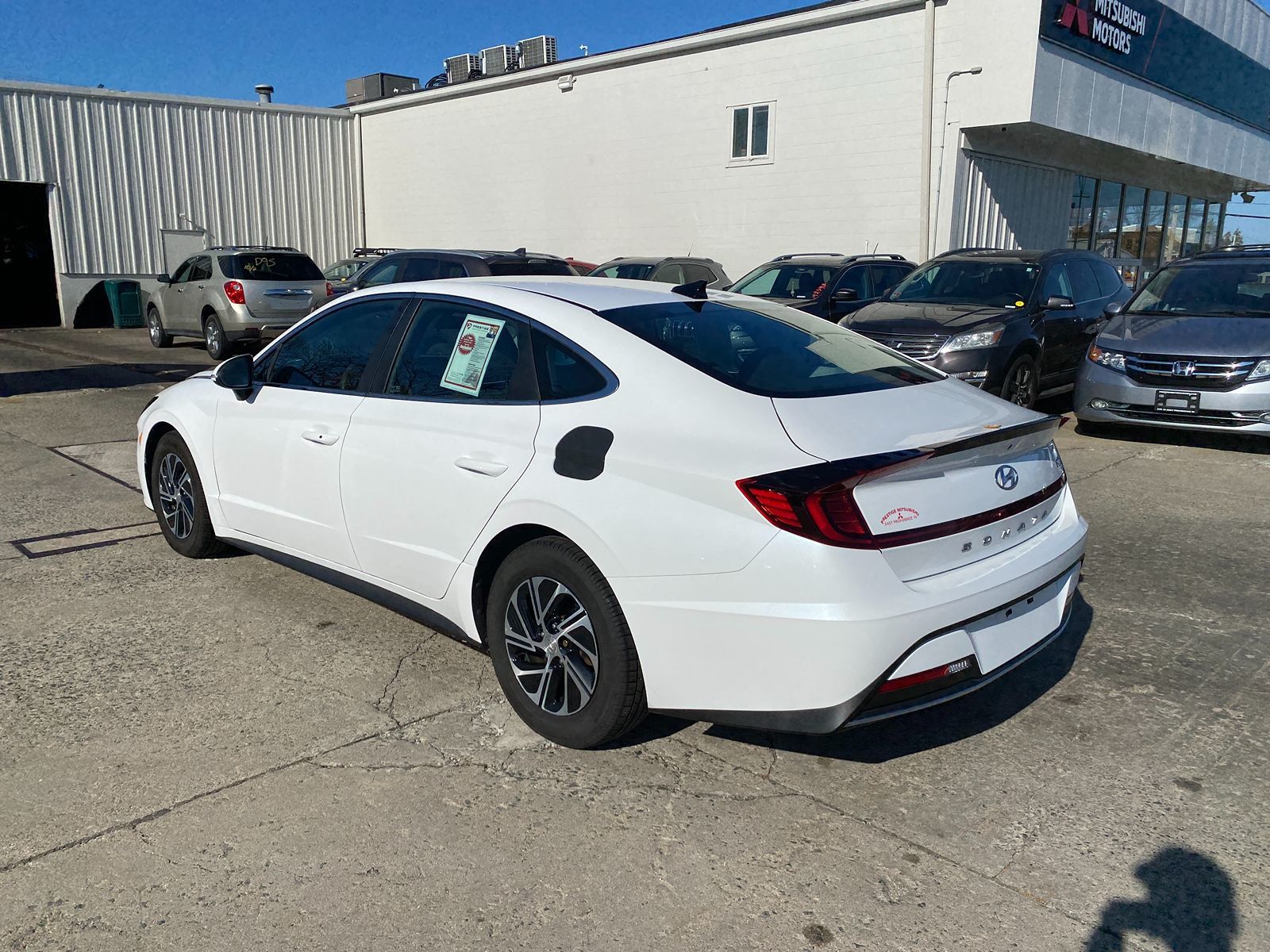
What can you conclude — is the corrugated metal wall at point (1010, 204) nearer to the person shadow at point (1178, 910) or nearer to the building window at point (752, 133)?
the building window at point (752, 133)

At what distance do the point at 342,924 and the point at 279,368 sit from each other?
2.91m

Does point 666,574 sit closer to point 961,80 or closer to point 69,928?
point 69,928

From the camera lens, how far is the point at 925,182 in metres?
16.4

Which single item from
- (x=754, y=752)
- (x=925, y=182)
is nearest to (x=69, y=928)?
(x=754, y=752)

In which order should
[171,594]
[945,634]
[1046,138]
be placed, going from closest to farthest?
1. [945,634]
2. [171,594]
3. [1046,138]

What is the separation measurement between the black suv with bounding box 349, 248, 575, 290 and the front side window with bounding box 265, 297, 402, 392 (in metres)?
6.71

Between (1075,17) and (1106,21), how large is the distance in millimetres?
1408

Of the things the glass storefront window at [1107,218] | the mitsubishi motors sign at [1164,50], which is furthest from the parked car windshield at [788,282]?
the glass storefront window at [1107,218]

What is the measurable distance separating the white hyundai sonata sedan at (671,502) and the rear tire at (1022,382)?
5.53 m

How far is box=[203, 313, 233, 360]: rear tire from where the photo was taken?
51.2ft

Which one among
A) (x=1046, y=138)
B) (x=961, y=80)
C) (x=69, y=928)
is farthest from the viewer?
(x=1046, y=138)

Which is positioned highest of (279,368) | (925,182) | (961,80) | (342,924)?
(961,80)

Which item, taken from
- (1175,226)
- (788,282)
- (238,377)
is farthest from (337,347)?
(1175,226)

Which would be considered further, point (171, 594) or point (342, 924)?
point (171, 594)
